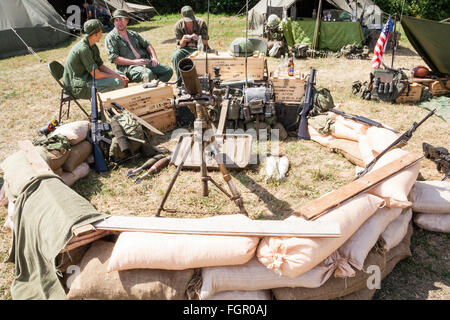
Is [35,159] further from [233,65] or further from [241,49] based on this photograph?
[241,49]

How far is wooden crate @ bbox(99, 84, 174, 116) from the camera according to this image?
5.83m

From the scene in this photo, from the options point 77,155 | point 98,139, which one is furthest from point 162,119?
point 77,155

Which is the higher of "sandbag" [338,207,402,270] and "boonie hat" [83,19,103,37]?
"boonie hat" [83,19,103,37]

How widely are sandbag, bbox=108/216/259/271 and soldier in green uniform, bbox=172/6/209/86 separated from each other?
5.51 m

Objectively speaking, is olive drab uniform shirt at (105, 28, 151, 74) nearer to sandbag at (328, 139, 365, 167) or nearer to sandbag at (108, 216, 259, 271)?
sandbag at (328, 139, 365, 167)

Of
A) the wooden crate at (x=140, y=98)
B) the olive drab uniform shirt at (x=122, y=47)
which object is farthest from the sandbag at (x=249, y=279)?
the olive drab uniform shirt at (x=122, y=47)

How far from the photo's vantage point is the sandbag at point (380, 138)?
14.6 ft

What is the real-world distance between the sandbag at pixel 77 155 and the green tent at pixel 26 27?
984 centimetres

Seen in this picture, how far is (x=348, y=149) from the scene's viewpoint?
17.1ft

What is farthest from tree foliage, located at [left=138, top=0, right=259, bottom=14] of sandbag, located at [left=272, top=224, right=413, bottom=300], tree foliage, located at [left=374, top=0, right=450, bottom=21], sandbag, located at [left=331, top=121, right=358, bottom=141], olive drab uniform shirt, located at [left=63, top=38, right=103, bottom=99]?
sandbag, located at [left=272, top=224, right=413, bottom=300]

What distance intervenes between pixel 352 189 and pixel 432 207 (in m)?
1.16

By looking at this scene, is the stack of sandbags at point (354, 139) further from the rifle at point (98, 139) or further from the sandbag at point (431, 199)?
the rifle at point (98, 139)
